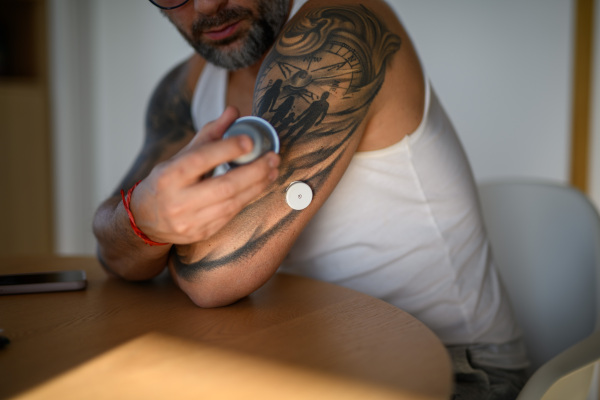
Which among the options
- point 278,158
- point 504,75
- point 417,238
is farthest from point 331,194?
point 504,75

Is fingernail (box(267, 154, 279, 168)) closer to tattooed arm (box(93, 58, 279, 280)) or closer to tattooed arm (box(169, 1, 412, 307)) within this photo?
tattooed arm (box(93, 58, 279, 280))

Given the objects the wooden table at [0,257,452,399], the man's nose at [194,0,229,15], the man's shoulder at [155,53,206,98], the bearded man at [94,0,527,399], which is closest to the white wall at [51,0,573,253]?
the man's shoulder at [155,53,206,98]

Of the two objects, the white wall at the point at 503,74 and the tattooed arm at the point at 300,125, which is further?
the white wall at the point at 503,74

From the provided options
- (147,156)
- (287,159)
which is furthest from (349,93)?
(147,156)

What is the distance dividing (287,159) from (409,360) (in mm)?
370

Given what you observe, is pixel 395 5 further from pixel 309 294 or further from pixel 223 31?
pixel 309 294

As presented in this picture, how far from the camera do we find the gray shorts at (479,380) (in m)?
1.04

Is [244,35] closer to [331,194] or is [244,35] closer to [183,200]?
[331,194]

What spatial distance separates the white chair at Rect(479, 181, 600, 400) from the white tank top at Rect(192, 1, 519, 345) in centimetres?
24

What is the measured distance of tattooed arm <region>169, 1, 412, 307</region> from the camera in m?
0.90

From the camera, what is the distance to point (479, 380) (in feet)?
3.51

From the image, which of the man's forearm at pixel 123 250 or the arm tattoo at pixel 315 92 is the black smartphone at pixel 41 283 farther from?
the arm tattoo at pixel 315 92

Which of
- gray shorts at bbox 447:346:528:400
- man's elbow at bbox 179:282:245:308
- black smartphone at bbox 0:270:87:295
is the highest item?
man's elbow at bbox 179:282:245:308

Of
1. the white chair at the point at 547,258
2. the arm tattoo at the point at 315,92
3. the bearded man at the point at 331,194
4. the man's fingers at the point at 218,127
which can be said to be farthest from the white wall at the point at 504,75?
the man's fingers at the point at 218,127
